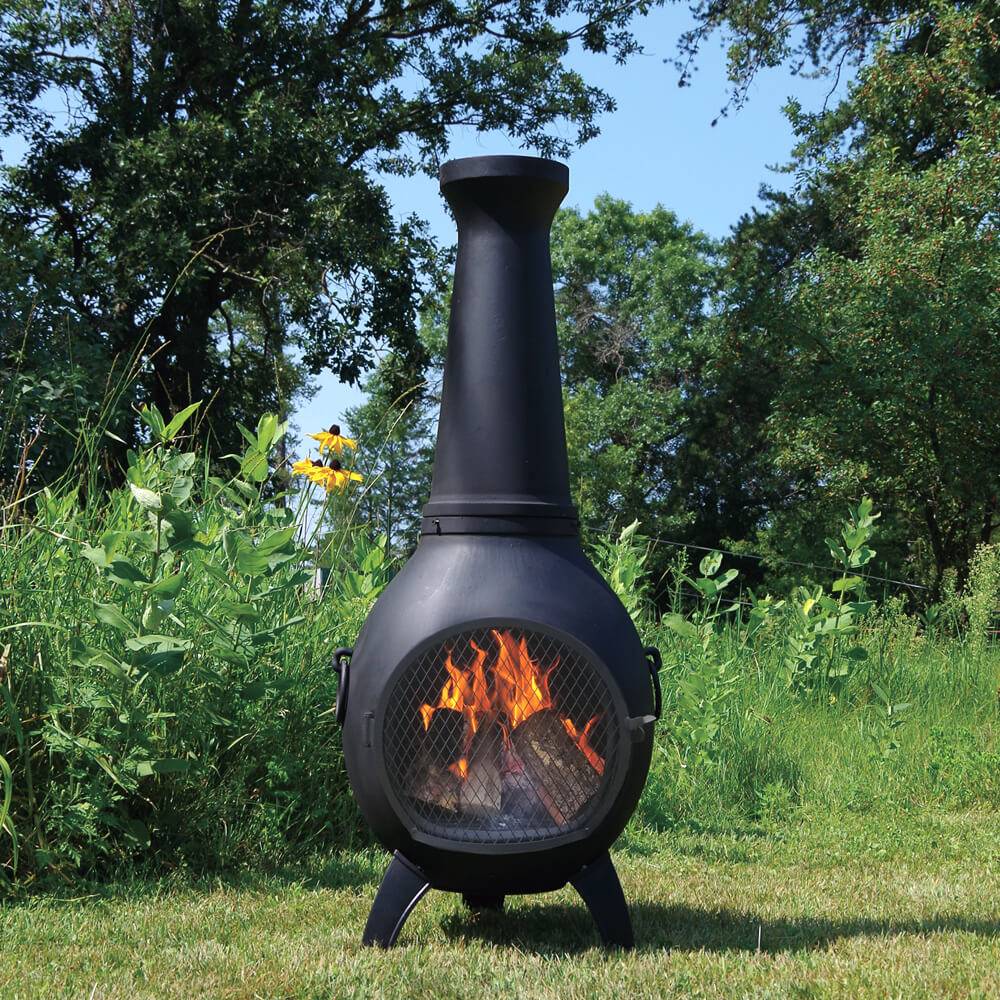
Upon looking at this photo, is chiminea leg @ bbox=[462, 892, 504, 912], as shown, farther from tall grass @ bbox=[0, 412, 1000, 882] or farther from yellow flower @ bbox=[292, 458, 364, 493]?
yellow flower @ bbox=[292, 458, 364, 493]

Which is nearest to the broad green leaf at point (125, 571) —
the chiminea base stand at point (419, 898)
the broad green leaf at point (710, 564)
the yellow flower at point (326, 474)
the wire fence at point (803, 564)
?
the chiminea base stand at point (419, 898)

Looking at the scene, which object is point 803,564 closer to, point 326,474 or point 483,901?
point 326,474

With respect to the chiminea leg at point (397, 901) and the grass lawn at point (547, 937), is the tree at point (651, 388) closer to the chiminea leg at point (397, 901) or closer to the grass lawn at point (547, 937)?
the grass lawn at point (547, 937)

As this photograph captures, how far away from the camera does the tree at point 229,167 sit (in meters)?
12.3

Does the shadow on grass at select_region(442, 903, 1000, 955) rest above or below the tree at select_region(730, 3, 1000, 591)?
below

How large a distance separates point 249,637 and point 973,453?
37.4 ft

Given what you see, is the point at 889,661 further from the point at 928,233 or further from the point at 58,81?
the point at 58,81

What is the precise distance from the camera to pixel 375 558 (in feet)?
15.0

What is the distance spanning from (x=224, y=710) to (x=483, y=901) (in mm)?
1176

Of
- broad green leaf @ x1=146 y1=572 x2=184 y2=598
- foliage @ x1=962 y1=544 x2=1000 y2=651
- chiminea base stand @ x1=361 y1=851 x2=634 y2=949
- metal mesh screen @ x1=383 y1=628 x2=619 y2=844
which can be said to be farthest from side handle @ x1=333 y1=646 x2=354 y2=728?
foliage @ x1=962 y1=544 x2=1000 y2=651

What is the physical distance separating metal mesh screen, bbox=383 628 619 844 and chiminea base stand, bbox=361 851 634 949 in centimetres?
22

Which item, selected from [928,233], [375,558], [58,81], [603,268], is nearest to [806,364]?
[928,233]

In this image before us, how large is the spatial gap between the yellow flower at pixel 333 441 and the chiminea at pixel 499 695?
82.7 inches

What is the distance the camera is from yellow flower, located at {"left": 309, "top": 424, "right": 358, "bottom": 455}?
201 inches
